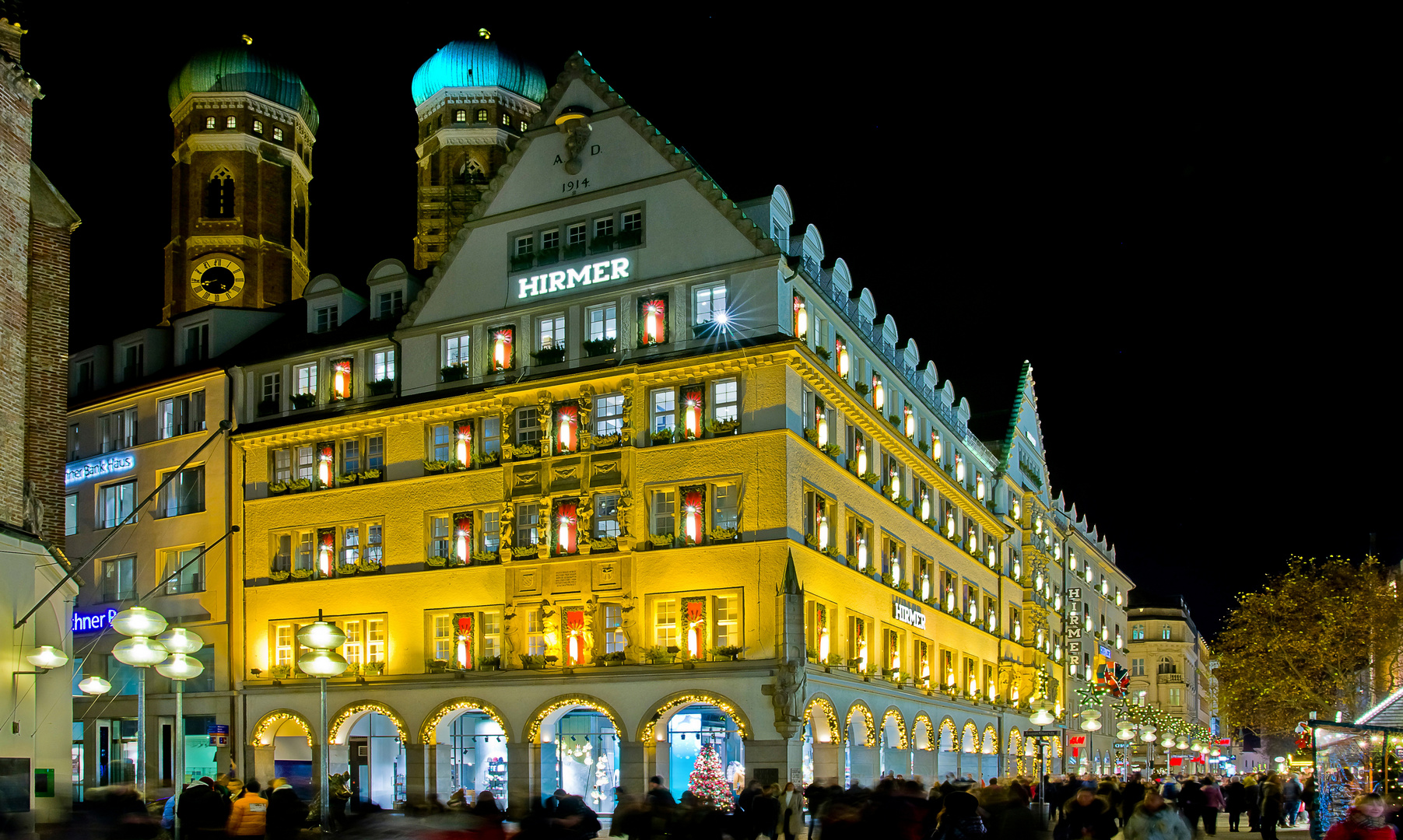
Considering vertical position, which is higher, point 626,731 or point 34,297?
point 34,297

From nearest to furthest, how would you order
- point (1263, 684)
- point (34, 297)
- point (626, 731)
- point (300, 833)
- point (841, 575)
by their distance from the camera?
point (300, 833), point (34, 297), point (626, 731), point (841, 575), point (1263, 684)

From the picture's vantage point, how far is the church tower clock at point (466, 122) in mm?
79062

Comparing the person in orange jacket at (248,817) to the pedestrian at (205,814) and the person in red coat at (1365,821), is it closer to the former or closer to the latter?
the pedestrian at (205,814)

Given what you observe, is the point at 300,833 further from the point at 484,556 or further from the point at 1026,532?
the point at 1026,532

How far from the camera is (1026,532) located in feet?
268

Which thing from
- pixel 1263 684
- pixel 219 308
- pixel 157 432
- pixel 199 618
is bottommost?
pixel 1263 684

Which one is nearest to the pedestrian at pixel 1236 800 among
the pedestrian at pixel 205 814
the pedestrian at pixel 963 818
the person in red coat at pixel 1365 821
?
the person in red coat at pixel 1365 821

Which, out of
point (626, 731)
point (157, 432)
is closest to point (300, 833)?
point (626, 731)

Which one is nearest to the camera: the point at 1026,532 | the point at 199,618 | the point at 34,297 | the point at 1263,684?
the point at 34,297

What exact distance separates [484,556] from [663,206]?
41.4 ft

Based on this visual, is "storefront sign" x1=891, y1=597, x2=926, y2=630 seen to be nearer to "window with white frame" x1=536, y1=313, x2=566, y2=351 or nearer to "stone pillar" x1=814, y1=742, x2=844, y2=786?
"stone pillar" x1=814, y1=742, x2=844, y2=786

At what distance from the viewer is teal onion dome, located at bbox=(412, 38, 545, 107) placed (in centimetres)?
7950

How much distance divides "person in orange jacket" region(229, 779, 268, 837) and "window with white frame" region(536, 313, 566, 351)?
2917cm

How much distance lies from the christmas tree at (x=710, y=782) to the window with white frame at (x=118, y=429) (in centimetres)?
2794
